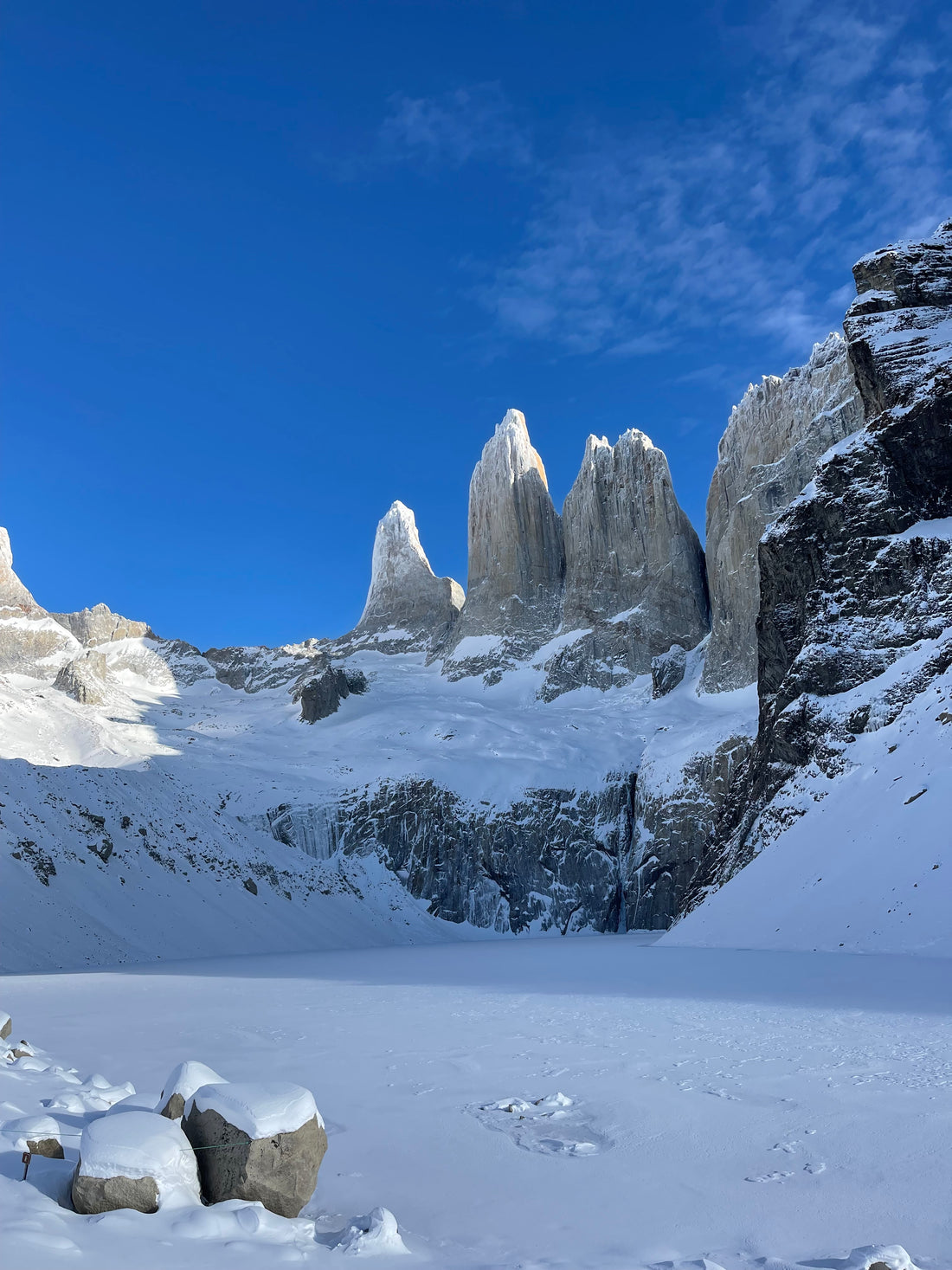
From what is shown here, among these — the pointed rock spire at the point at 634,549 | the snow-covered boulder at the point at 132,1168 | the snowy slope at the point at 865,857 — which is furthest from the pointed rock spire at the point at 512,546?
the snow-covered boulder at the point at 132,1168

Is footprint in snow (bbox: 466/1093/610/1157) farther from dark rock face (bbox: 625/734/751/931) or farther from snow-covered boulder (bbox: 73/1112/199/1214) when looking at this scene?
dark rock face (bbox: 625/734/751/931)

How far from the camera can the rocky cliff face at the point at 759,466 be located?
74.1 meters

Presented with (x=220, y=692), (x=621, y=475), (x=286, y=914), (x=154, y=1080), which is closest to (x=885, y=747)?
(x=154, y=1080)

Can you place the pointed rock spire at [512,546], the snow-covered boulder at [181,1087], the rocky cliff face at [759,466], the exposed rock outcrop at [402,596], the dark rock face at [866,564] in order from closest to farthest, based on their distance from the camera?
the snow-covered boulder at [181,1087], the dark rock face at [866,564], the rocky cliff face at [759,466], the pointed rock spire at [512,546], the exposed rock outcrop at [402,596]

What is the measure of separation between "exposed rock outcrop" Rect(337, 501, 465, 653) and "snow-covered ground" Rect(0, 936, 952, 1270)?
10355 cm

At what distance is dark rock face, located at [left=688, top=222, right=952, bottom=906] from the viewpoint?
3359 cm

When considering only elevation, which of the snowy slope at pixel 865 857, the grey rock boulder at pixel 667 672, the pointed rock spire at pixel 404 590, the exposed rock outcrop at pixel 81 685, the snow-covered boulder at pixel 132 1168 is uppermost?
the pointed rock spire at pixel 404 590

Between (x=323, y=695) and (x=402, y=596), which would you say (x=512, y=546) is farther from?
(x=323, y=695)

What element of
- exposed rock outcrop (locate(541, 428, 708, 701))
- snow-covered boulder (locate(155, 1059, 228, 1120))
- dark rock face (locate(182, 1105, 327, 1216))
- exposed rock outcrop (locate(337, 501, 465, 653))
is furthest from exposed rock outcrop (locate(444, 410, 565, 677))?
dark rock face (locate(182, 1105, 327, 1216))

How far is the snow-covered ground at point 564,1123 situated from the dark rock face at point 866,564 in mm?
20820

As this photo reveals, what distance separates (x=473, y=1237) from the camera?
4.83 m

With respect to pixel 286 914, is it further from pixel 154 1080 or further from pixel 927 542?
pixel 154 1080

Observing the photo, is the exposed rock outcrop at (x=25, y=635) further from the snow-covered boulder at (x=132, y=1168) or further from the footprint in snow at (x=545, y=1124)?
the snow-covered boulder at (x=132, y=1168)

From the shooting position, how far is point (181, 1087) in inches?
237
